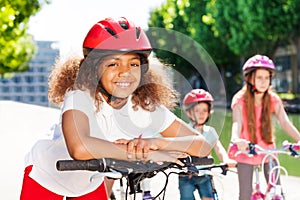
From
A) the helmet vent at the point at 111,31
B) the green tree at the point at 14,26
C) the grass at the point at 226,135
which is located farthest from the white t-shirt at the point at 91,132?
the green tree at the point at 14,26

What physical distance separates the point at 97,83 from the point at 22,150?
9366mm

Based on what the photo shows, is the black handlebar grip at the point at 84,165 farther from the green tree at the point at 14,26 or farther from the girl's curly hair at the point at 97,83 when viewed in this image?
the green tree at the point at 14,26

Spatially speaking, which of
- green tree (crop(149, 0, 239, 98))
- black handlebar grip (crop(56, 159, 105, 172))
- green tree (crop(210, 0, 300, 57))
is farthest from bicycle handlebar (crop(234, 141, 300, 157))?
green tree (crop(210, 0, 300, 57))

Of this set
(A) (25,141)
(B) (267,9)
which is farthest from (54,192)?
(B) (267,9)

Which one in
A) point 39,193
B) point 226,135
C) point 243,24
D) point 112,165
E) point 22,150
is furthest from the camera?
point 243,24

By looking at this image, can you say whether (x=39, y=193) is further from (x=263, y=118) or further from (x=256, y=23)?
(x=256, y=23)

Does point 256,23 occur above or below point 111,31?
above

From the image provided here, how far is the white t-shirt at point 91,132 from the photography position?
242 centimetres

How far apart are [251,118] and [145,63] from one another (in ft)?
9.37

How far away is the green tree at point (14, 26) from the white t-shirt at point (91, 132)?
873 centimetres

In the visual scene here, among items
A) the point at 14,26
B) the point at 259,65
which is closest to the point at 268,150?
the point at 259,65

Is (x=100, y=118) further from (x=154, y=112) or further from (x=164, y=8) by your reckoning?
(x=164, y=8)

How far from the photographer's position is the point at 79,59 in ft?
8.66

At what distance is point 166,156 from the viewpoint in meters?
2.22
